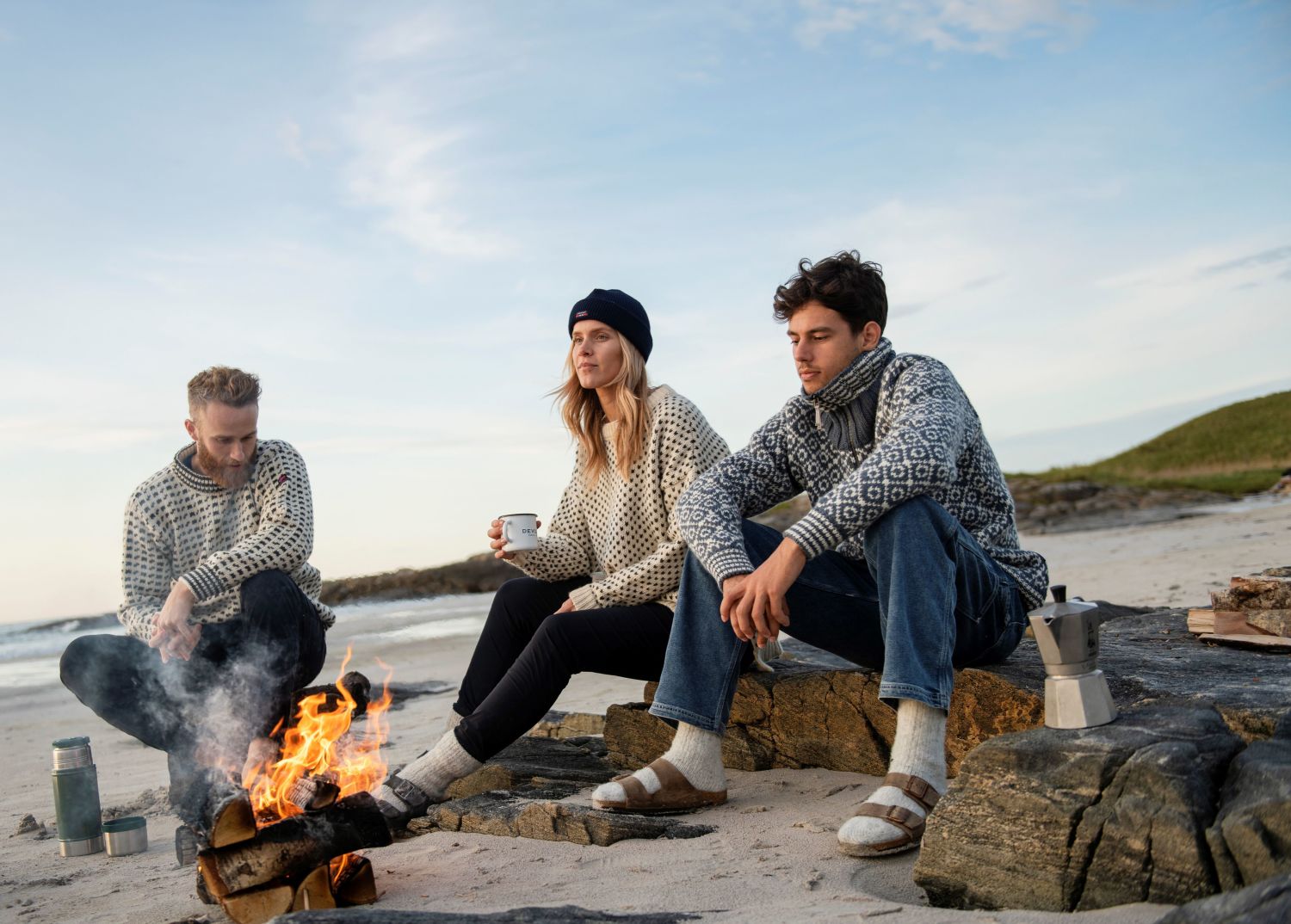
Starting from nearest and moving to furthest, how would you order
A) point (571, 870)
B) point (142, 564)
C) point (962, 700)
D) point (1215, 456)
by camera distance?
1. point (571, 870)
2. point (962, 700)
3. point (142, 564)
4. point (1215, 456)

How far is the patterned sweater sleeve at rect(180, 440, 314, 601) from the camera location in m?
4.33

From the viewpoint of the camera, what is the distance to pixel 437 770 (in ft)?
11.5

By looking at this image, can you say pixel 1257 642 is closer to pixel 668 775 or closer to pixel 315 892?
pixel 668 775

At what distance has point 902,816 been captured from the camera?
111 inches

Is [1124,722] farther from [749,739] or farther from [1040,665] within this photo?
[749,739]

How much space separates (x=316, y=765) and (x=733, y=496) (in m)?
1.61

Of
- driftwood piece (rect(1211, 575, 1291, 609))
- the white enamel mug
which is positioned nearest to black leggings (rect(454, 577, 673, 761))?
the white enamel mug

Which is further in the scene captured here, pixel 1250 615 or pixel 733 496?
pixel 1250 615

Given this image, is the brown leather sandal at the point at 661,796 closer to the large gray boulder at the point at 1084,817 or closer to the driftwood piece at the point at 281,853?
the driftwood piece at the point at 281,853

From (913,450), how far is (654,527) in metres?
1.32

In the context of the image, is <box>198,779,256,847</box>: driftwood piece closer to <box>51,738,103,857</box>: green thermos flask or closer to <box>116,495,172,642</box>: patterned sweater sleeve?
<box>51,738,103,857</box>: green thermos flask

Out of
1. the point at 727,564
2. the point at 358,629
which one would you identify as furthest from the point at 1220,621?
the point at 358,629

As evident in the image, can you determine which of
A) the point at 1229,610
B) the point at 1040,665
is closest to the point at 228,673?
the point at 1040,665

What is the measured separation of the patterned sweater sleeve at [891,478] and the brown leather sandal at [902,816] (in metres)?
0.68
